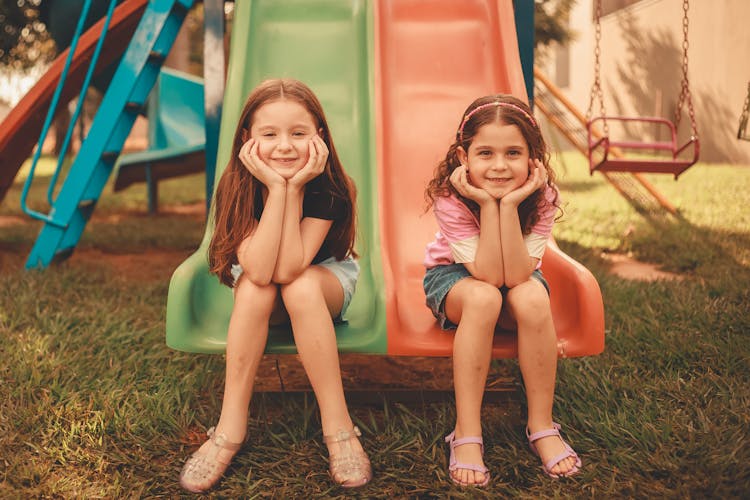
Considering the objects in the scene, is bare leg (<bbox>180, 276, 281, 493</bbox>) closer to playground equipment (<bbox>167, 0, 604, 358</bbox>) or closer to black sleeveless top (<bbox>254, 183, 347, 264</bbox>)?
playground equipment (<bbox>167, 0, 604, 358</bbox>)

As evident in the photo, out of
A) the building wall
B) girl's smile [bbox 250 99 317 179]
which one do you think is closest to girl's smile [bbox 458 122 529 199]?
girl's smile [bbox 250 99 317 179]

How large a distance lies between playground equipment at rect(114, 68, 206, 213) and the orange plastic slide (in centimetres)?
303

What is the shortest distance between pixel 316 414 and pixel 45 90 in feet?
9.45

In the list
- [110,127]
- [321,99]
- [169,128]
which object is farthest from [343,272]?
[169,128]

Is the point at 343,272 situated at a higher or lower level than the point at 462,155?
lower

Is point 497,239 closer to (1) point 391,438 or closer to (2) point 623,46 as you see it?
(1) point 391,438

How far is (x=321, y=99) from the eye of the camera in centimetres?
330

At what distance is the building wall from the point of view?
6.70 m

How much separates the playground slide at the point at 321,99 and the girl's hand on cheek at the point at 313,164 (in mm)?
456

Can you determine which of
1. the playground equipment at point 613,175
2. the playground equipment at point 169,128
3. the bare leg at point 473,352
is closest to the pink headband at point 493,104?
the bare leg at point 473,352

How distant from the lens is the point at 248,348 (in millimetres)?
2008

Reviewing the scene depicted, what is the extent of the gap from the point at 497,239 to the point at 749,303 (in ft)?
6.05

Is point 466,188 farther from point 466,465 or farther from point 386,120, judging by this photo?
point 386,120

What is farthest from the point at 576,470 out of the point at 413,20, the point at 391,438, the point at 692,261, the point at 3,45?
the point at 3,45
